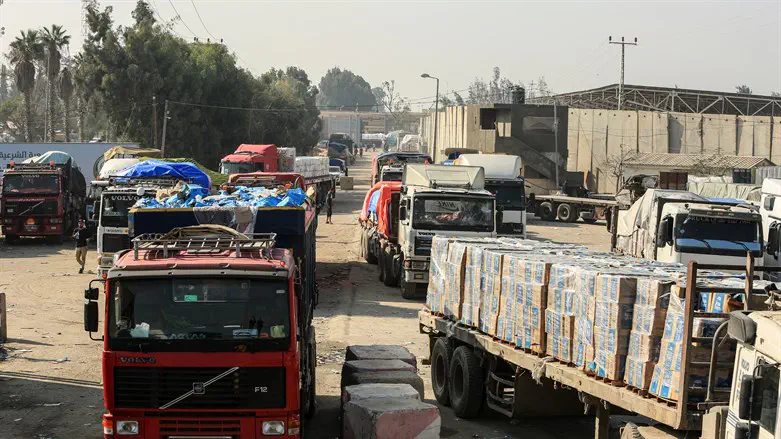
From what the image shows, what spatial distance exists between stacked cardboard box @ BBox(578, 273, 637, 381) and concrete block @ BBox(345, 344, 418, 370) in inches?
196

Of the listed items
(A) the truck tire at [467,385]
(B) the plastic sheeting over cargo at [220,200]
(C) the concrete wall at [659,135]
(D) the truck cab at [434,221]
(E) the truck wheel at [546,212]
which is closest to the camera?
(A) the truck tire at [467,385]

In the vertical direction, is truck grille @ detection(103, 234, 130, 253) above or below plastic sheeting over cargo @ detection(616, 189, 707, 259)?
below

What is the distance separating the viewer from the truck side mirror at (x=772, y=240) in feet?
74.5

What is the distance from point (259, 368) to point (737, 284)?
4.77 metres

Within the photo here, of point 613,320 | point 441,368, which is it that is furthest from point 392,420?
point 441,368

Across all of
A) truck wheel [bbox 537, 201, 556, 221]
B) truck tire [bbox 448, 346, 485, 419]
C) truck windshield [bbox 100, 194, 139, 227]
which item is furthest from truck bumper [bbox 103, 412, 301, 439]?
truck wheel [bbox 537, 201, 556, 221]

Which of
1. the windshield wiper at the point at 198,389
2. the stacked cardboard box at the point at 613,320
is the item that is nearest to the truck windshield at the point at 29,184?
the windshield wiper at the point at 198,389

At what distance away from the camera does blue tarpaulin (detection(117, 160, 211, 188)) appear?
3088 centimetres

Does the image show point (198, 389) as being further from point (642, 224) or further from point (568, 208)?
point (568, 208)

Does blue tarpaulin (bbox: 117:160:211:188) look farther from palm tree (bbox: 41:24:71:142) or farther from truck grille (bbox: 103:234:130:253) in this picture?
palm tree (bbox: 41:24:71:142)

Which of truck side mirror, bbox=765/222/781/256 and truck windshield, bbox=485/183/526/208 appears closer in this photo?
truck side mirror, bbox=765/222/781/256

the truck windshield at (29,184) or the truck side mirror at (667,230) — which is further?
the truck windshield at (29,184)

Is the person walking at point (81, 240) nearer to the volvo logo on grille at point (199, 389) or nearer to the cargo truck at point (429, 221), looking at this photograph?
the cargo truck at point (429, 221)

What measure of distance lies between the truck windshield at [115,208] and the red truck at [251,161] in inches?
926
